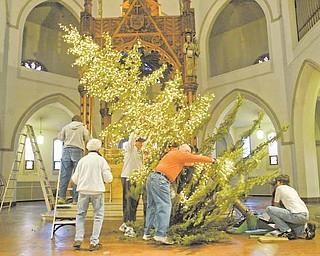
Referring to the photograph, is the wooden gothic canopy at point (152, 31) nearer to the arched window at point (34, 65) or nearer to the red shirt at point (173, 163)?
the red shirt at point (173, 163)

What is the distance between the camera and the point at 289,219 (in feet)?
15.2

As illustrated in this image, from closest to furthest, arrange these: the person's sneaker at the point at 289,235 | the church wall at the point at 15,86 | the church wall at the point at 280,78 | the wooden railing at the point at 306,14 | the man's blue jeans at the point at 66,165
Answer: the person's sneaker at the point at 289,235 → the man's blue jeans at the point at 66,165 → the wooden railing at the point at 306,14 → the church wall at the point at 280,78 → the church wall at the point at 15,86

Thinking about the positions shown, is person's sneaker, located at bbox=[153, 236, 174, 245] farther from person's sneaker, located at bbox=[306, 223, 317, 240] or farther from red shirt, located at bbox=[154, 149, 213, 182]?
person's sneaker, located at bbox=[306, 223, 317, 240]

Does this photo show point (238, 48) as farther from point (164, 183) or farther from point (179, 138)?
point (164, 183)

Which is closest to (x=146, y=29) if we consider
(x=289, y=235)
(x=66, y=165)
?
(x=66, y=165)

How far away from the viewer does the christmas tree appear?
4391mm

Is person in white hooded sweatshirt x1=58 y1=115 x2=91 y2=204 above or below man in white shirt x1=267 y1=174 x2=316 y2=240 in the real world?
above

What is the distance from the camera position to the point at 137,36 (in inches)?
356

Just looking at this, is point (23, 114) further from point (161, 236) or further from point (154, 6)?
point (161, 236)

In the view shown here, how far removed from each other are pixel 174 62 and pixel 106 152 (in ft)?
8.86

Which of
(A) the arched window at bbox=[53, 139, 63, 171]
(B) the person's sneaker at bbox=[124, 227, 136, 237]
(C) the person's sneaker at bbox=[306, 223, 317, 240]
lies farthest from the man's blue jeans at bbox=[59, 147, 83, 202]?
(A) the arched window at bbox=[53, 139, 63, 171]

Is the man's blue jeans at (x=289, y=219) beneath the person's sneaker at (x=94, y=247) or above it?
above

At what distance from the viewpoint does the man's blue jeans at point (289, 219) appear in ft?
15.0

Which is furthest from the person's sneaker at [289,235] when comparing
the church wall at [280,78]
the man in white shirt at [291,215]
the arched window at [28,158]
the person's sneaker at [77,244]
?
the arched window at [28,158]
